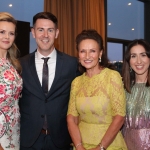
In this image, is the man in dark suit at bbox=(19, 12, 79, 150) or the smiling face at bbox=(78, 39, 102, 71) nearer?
the smiling face at bbox=(78, 39, 102, 71)

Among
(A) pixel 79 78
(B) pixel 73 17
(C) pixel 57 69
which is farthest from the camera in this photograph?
(B) pixel 73 17

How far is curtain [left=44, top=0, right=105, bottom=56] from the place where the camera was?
5218mm

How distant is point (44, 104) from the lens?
2.56 m

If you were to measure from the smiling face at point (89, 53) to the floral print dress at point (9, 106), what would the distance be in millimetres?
609

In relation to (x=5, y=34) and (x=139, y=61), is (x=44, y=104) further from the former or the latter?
(x=139, y=61)

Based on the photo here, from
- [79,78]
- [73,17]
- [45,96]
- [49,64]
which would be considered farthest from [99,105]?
[73,17]

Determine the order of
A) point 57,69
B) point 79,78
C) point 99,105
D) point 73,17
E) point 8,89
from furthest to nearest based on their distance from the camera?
1. point 73,17
2. point 57,69
3. point 79,78
4. point 8,89
5. point 99,105

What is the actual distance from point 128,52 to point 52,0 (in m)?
2.78

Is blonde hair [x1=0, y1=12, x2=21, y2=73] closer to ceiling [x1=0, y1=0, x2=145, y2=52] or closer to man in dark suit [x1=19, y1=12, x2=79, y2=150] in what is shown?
man in dark suit [x1=19, y1=12, x2=79, y2=150]

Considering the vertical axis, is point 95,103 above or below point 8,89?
below

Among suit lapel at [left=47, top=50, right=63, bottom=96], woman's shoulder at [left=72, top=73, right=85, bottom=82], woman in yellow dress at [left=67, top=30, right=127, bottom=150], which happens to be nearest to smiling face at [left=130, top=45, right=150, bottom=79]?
woman in yellow dress at [left=67, top=30, right=127, bottom=150]

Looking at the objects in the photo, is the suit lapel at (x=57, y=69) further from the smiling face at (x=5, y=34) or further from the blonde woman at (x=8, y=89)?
the smiling face at (x=5, y=34)

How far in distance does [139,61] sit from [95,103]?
0.63m

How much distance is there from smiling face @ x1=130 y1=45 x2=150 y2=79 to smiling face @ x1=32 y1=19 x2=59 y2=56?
0.76 meters
